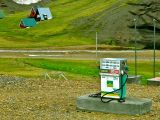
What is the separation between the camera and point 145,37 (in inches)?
4237

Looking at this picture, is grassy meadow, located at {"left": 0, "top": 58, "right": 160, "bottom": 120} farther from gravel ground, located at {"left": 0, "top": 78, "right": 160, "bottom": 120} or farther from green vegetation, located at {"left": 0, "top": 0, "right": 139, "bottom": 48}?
green vegetation, located at {"left": 0, "top": 0, "right": 139, "bottom": 48}

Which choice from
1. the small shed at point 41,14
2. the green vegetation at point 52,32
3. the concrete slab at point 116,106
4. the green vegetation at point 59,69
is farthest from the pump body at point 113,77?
the small shed at point 41,14

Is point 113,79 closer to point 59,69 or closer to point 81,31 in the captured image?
point 59,69

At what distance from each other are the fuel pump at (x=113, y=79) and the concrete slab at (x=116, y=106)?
25cm

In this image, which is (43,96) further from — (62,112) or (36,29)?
(36,29)

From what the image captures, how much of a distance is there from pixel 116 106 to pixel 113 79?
121 cm

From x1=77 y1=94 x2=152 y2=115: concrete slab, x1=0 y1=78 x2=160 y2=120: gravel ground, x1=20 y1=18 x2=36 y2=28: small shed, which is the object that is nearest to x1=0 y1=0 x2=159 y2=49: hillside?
x1=20 y1=18 x2=36 y2=28: small shed

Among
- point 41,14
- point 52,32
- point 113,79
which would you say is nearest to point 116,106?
point 113,79

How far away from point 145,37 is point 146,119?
86.8m

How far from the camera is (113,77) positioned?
22.9 metres

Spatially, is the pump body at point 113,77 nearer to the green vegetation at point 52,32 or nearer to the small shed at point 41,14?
the green vegetation at point 52,32

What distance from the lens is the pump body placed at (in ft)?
74.2

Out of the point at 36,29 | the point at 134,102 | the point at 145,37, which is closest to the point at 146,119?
the point at 134,102

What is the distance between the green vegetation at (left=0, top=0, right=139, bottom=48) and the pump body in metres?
72.5
